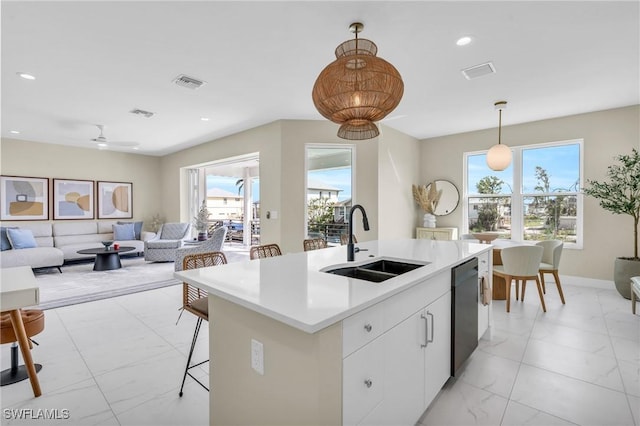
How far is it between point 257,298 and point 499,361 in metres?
2.19

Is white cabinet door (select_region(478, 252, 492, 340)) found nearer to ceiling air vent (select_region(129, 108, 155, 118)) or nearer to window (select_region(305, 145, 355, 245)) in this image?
window (select_region(305, 145, 355, 245))

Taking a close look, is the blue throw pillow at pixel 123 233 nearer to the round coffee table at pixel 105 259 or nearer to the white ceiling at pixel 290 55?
the round coffee table at pixel 105 259

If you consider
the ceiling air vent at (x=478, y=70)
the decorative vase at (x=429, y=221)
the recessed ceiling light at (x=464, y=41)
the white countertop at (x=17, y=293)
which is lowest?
the white countertop at (x=17, y=293)

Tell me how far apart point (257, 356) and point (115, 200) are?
8.05m

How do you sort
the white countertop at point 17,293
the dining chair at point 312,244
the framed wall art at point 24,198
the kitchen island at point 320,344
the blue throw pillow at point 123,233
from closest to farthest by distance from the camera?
the kitchen island at point 320,344
the white countertop at point 17,293
the dining chair at point 312,244
the framed wall art at point 24,198
the blue throw pillow at point 123,233

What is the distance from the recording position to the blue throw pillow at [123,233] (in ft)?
22.4

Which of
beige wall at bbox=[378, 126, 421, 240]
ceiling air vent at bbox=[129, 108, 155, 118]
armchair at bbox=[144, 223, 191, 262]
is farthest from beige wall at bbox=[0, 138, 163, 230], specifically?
beige wall at bbox=[378, 126, 421, 240]

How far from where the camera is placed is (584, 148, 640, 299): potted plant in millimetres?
3807

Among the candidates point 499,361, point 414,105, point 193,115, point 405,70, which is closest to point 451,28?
point 405,70

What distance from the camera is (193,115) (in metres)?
4.63

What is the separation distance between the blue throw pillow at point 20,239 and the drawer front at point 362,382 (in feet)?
23.0

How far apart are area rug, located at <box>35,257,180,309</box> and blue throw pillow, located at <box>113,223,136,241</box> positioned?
0.75m

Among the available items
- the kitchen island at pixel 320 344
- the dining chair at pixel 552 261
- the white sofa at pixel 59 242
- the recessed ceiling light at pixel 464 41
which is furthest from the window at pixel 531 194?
the white sofa at pixel 59 242

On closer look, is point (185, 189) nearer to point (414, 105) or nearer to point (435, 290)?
point (414, 105)
